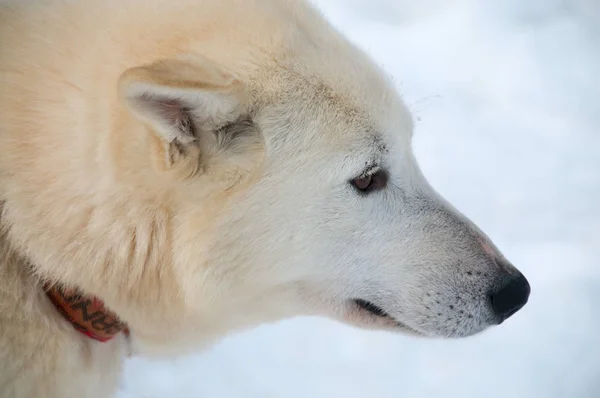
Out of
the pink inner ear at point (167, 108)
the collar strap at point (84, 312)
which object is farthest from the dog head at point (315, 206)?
the collar strap at point (84, 312)

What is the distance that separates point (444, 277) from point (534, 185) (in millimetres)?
2562

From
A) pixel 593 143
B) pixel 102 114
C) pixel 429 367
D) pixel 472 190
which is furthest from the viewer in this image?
pixel 593 143

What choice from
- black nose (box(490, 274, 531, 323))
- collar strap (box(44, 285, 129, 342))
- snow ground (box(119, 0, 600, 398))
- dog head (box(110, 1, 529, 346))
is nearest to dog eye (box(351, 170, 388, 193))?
dog head (box(110, 1, 529, 346))

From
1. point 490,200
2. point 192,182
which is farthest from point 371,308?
point 490,200

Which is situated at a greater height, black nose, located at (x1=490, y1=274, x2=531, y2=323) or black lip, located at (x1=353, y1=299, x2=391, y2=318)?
black nose, located at (x1=490, y1=274, x2=531, y2=323)

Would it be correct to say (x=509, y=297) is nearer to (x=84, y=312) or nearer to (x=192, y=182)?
(x=192, y=182)

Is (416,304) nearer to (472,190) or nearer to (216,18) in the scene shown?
(216,18)

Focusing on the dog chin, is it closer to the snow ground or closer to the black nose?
the black nose

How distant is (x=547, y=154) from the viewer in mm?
4609

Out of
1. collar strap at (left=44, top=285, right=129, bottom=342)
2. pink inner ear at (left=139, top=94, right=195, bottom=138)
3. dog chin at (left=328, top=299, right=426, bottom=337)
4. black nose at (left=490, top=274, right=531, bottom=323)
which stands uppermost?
black nose at (left=490, top=274, right=531, bottom=323)

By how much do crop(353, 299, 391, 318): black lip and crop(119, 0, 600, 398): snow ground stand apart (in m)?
1.33

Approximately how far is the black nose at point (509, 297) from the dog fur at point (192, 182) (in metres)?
0.07

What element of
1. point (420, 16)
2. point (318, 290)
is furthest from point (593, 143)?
point (318, 290)

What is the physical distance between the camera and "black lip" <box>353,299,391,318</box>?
7.32 feet
